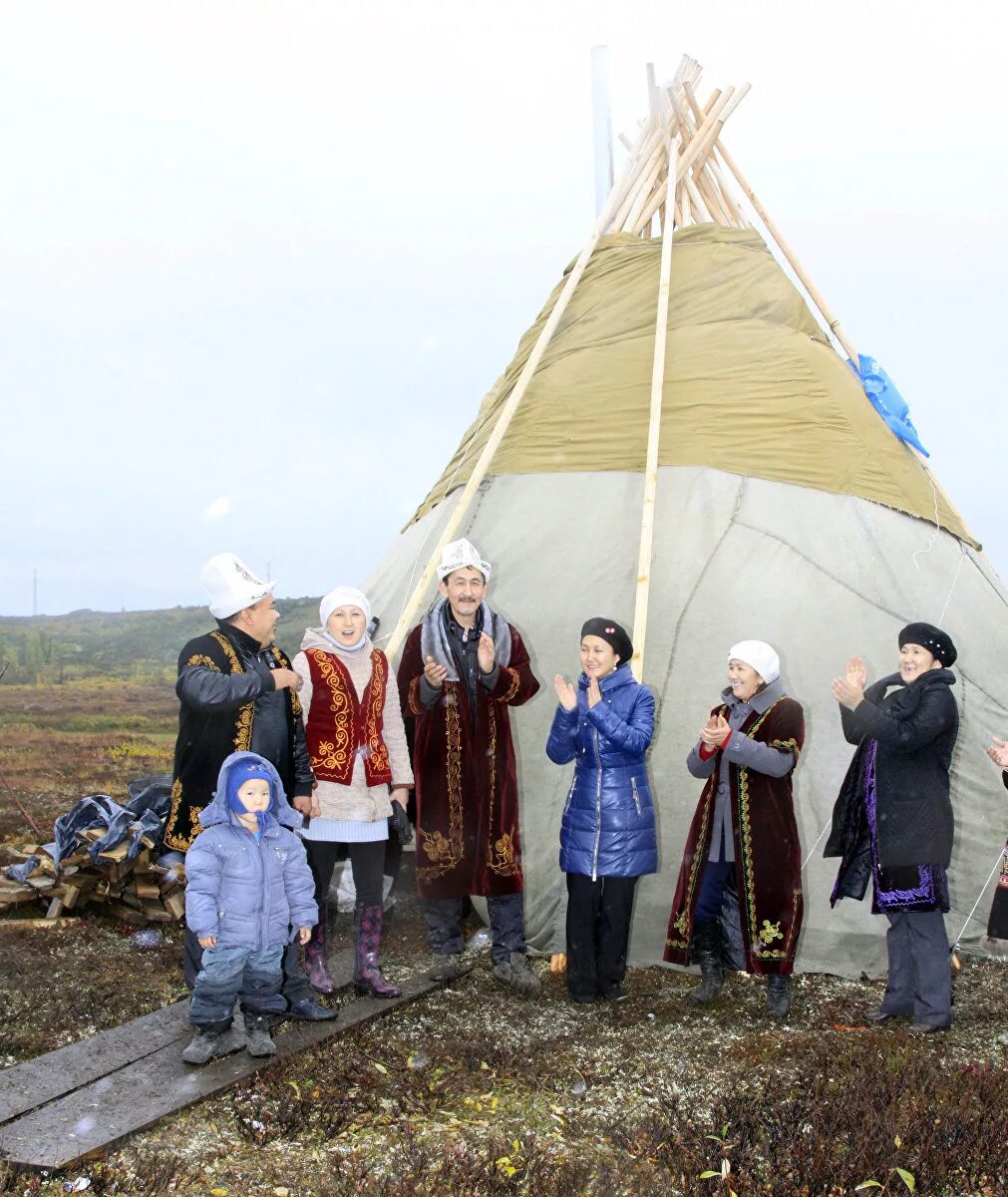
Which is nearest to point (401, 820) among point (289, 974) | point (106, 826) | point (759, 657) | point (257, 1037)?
point (289, 974)

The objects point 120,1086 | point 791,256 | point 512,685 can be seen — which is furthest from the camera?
point 791,256

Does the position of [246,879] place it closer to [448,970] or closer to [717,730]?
[448,970]

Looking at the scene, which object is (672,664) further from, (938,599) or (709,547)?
(938,599)

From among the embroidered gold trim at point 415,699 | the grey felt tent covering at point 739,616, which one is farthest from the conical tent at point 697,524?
→ the embroidered gold trim at point 415,699

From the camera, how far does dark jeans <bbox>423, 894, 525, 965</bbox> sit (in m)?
5.05

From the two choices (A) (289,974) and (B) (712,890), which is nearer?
(A) (289,974)

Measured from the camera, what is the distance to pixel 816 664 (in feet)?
18.9

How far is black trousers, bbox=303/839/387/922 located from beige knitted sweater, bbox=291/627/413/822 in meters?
0.14

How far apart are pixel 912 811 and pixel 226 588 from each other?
9.26ft

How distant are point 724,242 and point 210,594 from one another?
4.27 meters

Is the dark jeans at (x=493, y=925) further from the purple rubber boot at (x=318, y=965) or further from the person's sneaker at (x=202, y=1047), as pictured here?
the person's sneaker at (x=202, y=1047)

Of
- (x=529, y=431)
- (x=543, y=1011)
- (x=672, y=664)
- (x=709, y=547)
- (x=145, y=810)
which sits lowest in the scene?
(x=543, y=1011)

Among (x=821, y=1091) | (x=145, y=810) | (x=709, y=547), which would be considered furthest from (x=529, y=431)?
(x=821, y=1091)

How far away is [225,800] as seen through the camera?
4105mm
